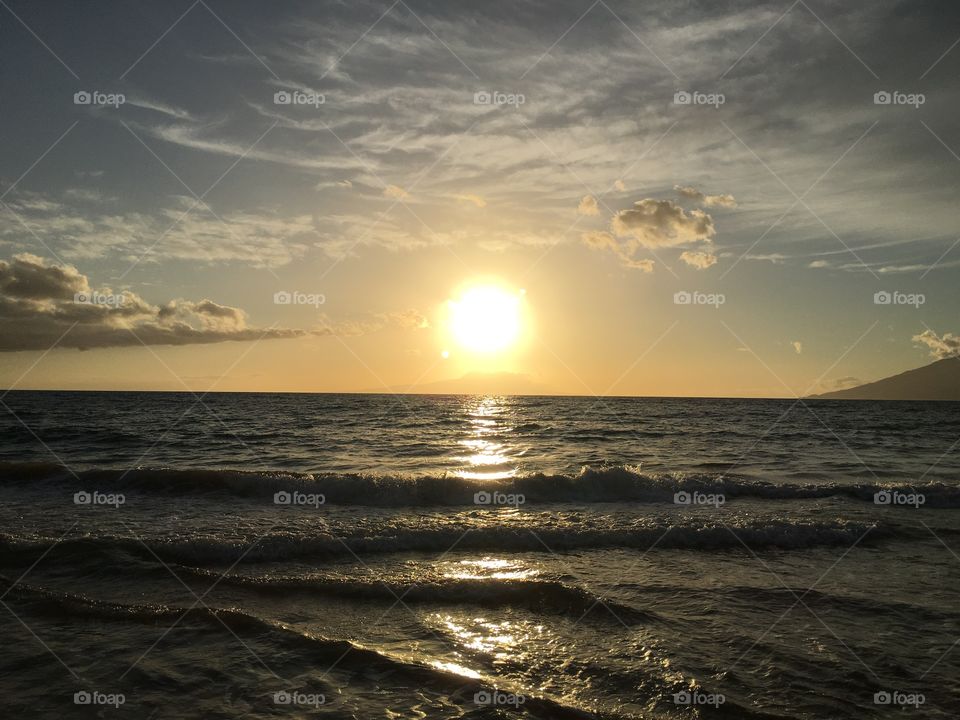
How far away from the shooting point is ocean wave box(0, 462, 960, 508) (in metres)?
19.1

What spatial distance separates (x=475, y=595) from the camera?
980cm

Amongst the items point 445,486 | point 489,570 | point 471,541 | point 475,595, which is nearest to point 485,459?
point 445,486

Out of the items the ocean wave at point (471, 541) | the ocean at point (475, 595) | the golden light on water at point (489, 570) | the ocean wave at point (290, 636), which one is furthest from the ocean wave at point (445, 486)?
the ocean wave at point (290, 636)

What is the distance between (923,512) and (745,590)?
12.0 metres

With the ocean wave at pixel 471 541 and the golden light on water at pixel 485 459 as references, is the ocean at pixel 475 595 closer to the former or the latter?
the ocean wave at pixel 471 541

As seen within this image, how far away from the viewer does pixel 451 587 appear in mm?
10055

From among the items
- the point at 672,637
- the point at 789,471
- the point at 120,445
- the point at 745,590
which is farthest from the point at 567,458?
the point at 120,445

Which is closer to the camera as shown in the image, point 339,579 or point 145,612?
point 145,612

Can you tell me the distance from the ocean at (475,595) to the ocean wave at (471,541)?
3.4 inches

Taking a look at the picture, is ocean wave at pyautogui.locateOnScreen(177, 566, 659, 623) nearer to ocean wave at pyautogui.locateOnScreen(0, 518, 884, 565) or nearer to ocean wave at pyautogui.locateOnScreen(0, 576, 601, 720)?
ocean wave at pyautogui.locateOnScreen(0, 576, 601, 720)

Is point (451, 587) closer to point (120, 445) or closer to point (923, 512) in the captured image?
point (923, 512)

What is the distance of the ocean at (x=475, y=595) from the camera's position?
6566 mm

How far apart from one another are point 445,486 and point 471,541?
6.35m

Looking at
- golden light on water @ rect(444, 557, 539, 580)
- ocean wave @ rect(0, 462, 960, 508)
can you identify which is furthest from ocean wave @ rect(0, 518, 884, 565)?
ocean wave @ rect(0, 462, 960, 508)
